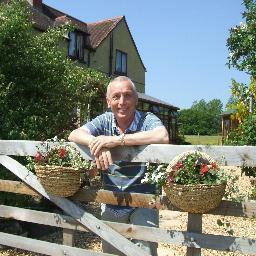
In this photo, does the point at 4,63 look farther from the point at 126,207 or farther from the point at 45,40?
the point at 126,207

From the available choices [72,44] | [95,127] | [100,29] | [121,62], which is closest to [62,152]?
[95,127]

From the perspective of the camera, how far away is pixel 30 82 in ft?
27.6

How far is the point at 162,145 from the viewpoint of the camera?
11.6 ft

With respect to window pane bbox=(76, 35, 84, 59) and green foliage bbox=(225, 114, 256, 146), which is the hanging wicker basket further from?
window pane bbox=(76, 35, 84, 59)

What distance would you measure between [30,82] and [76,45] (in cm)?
1898

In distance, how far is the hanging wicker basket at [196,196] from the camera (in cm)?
312

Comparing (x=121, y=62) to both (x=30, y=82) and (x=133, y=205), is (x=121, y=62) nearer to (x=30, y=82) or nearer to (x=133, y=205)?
(x=30, y=82)

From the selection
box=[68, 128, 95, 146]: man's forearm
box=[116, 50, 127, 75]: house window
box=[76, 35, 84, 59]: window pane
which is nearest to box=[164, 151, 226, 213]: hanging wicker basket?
box=[68, 128, 95, 146]: man's forearm

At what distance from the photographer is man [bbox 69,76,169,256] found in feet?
11.6

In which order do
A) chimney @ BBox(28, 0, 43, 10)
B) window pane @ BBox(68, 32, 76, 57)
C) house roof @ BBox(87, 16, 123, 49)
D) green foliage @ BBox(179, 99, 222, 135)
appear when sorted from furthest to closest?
green foliage @ BBox(179, 99, 222, 135) < house roof @ BBox(87, 16, 123, 49) < chimney @ BBox(28, 0, 43, 10) < window pane @ BBox(68, 32, 76, 57)

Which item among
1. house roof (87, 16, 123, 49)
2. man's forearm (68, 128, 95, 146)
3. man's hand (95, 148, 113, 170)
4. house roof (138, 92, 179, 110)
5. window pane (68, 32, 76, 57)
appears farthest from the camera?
house roof (138, 92, 179, 110)

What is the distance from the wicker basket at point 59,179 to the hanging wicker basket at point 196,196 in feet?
2.90

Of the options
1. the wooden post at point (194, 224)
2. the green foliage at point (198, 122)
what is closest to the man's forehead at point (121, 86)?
the wooden post at point (194, 224)

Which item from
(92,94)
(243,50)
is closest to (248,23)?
(243,50)
